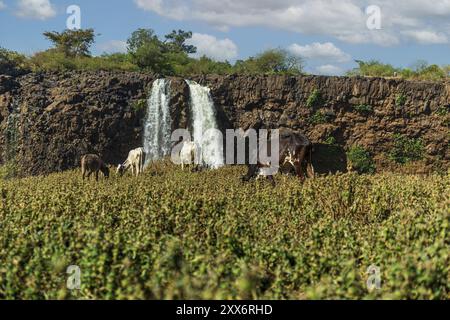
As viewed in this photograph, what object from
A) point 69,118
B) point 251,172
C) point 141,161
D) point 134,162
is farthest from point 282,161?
point 69,118

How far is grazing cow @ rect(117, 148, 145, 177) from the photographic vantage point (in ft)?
80.7

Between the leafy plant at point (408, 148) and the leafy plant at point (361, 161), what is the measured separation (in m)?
1.03

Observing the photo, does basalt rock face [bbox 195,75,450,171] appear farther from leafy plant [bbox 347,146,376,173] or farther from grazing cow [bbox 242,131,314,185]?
grazing cow [bbox 242,131,314,185]

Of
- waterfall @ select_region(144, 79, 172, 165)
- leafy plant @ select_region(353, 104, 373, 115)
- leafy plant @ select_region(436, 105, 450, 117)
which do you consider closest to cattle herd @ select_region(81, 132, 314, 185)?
waterfall @ select_region(144, 79, 172, 165)

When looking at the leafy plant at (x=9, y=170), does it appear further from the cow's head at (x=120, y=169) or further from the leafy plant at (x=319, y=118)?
the leafy plant at (x=319, y=118)

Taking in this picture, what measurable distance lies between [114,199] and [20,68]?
17.7 m

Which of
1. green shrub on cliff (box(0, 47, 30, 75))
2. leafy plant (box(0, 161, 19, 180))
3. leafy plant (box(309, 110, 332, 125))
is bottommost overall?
leafy plant (box(0, 161, 19, 180))

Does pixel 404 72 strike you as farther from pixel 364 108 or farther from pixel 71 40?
pixel 71 40

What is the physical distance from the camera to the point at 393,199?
13750mm

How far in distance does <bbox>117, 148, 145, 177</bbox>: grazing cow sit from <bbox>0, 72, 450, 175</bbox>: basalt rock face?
2.11 metres

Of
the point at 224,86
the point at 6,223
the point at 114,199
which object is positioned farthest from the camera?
the point at 224,86
